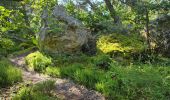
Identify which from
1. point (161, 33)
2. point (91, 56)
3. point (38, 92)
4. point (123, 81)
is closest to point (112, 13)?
point (161, 33)

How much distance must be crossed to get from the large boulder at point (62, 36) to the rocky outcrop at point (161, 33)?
3121 millimetres

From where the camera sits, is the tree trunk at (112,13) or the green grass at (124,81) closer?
the green grass at (124,81)

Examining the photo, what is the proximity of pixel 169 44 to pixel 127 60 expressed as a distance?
7.52 feet

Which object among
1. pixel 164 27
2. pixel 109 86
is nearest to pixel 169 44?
pixel 164 27

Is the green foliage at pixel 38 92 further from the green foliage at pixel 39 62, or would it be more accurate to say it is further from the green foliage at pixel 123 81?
the green foliage at pixel 39 62

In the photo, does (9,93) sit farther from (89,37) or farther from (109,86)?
(89,37)

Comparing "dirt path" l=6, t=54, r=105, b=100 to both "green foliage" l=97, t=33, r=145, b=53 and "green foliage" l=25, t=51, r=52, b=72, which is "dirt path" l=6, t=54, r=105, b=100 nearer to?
"green foliage" l=25, t=51, r=52, b=72

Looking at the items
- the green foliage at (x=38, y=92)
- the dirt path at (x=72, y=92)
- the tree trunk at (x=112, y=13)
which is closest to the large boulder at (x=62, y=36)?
the dirt path at (x=72, y=92)

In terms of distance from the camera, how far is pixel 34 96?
6625mm

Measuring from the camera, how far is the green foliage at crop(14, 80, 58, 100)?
664 cm

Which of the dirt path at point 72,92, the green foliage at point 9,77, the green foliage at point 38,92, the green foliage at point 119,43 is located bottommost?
the dirt path at point 72,92

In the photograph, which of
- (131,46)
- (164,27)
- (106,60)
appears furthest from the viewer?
(164,27)

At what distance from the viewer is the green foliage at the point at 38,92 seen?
6.64 meters

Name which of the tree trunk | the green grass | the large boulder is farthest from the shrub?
the tree trunk
